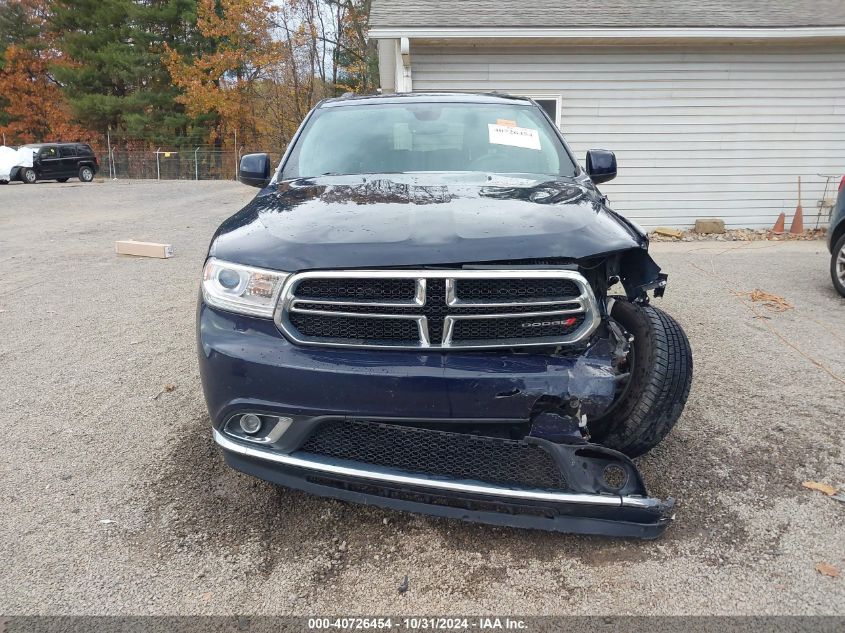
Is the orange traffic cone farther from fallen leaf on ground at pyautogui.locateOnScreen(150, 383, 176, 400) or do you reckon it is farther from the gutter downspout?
fallen leaf on ground at pyautogui.locateOnScreen(150, 383, 176, 400)

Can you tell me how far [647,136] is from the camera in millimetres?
10180

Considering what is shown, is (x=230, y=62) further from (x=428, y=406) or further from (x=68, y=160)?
(x=428, y=406)

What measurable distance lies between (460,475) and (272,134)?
37.4 m

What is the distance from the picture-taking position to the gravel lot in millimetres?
2193

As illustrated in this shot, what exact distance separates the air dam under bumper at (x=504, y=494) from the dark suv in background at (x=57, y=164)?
95.5 feet

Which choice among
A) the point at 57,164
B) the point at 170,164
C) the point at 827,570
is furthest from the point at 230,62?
the point at 827,570

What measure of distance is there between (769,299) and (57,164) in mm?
28789

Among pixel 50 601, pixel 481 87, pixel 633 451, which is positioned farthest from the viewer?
pixel 481 87

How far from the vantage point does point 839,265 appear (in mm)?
6246

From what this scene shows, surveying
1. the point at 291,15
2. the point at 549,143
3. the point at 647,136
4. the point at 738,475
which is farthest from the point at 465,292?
the point at 291,15

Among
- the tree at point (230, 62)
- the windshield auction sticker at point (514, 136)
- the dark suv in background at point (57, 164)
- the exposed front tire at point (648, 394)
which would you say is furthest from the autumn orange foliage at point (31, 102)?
the exposed front tire at point (648, 394)

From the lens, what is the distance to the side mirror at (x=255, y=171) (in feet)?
13.4

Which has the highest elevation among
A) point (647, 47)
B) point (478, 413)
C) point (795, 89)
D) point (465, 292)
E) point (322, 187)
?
point (647, 47)

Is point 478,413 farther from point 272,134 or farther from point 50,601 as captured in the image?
point 272,134
